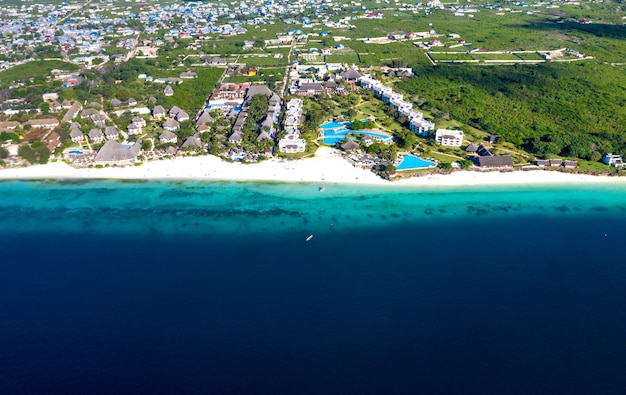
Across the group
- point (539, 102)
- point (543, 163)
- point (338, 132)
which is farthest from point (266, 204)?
point (539, 102)

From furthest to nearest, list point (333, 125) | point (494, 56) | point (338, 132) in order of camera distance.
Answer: point (494, 56) → point (333, 125) → point (338, 132)

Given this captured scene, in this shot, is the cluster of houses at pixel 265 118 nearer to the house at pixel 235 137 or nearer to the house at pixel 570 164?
the house at pixel 235 137

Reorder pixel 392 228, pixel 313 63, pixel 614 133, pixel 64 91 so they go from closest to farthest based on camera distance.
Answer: pixel 392 228 → pixel 614 133 → pixel 64 91 → pixel 313 63

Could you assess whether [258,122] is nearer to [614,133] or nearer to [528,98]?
[528,98]

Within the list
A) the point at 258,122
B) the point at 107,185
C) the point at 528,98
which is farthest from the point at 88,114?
the point at 528,98

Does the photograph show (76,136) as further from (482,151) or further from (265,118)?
(482,151)
